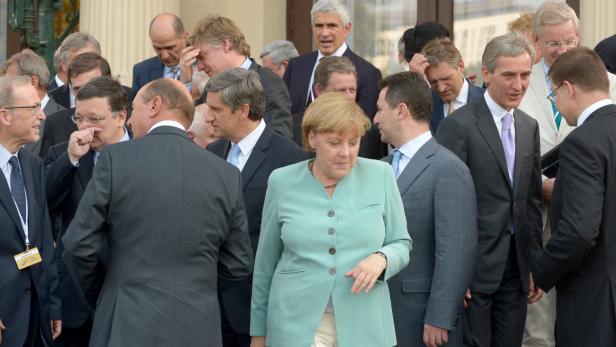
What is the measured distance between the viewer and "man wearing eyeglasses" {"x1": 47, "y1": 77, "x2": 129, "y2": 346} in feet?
21.4

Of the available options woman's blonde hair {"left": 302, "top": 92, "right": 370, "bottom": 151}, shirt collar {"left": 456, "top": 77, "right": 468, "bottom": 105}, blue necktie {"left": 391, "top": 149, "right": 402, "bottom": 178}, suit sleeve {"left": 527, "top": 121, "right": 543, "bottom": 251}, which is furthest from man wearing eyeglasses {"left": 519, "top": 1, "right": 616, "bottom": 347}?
woman's blonde hair {"left": 302, "top": 92, "right": 370, "bottom": 151}

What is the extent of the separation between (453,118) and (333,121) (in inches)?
61.2

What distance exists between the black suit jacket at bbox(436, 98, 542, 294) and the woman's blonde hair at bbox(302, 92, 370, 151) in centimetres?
132

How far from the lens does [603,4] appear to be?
941 cm

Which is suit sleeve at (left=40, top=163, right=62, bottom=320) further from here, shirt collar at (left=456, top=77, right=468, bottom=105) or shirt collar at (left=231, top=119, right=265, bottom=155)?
shirt collar at (left=456, top=77, right=468, bottom=105)

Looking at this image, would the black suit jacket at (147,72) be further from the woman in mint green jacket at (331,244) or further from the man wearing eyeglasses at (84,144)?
the woman in mint green jacket at (331,244)

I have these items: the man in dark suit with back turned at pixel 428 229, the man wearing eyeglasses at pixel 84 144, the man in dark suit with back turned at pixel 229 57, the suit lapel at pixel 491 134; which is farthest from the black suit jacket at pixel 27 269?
the suit lapel at pixel 491 134

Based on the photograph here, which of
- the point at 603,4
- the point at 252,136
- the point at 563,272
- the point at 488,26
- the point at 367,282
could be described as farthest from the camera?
the point at 488,26

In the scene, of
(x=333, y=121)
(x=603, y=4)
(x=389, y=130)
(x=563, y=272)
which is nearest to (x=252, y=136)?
(x=389, y=130)

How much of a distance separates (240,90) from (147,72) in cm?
298

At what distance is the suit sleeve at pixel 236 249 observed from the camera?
559 cm

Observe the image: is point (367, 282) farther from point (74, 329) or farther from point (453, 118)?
point (74, 329)

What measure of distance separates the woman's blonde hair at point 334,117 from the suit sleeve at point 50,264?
1.82m

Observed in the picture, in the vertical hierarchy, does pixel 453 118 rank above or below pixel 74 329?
above
